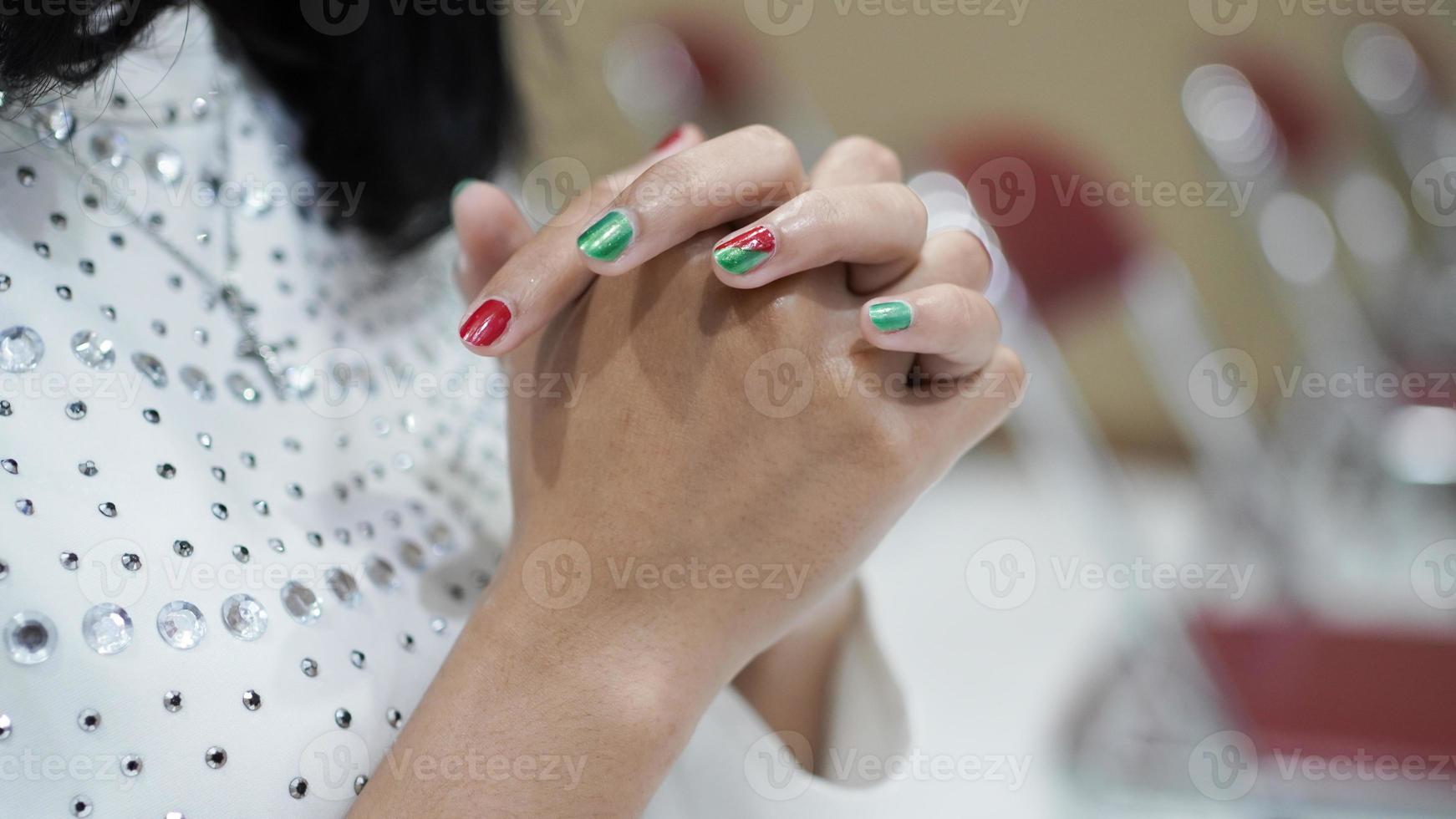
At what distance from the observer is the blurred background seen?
118 cm

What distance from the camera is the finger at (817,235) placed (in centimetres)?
50

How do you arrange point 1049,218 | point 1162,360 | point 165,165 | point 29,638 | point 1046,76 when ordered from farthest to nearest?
point 1046,76
point 1162,360
point 1049,218
point 165,165
point 29,638

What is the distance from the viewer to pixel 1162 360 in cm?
209

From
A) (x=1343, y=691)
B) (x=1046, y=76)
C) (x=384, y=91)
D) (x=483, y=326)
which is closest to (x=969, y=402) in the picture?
(x=483, y=326)

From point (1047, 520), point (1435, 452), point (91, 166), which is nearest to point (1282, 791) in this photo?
point (1435, 452)

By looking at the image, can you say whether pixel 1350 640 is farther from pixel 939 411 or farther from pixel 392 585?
pixel 392 585

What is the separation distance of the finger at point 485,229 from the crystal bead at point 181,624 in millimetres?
260

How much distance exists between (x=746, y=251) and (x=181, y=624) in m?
0.34

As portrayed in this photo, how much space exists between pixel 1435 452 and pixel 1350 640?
93cm

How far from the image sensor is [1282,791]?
108 cm

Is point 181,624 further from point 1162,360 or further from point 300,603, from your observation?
point 1162,360

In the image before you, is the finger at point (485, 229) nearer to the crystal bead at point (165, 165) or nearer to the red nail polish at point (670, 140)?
the red nail polish at point (670, 140)

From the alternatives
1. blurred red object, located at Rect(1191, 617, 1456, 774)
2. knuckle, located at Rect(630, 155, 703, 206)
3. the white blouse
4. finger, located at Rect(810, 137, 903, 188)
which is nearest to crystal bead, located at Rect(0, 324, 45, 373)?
the white blouse

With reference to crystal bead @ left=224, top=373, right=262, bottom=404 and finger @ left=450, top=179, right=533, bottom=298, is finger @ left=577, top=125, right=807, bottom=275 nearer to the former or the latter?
finger @ left=450, top=179, right=533, bottom=298
